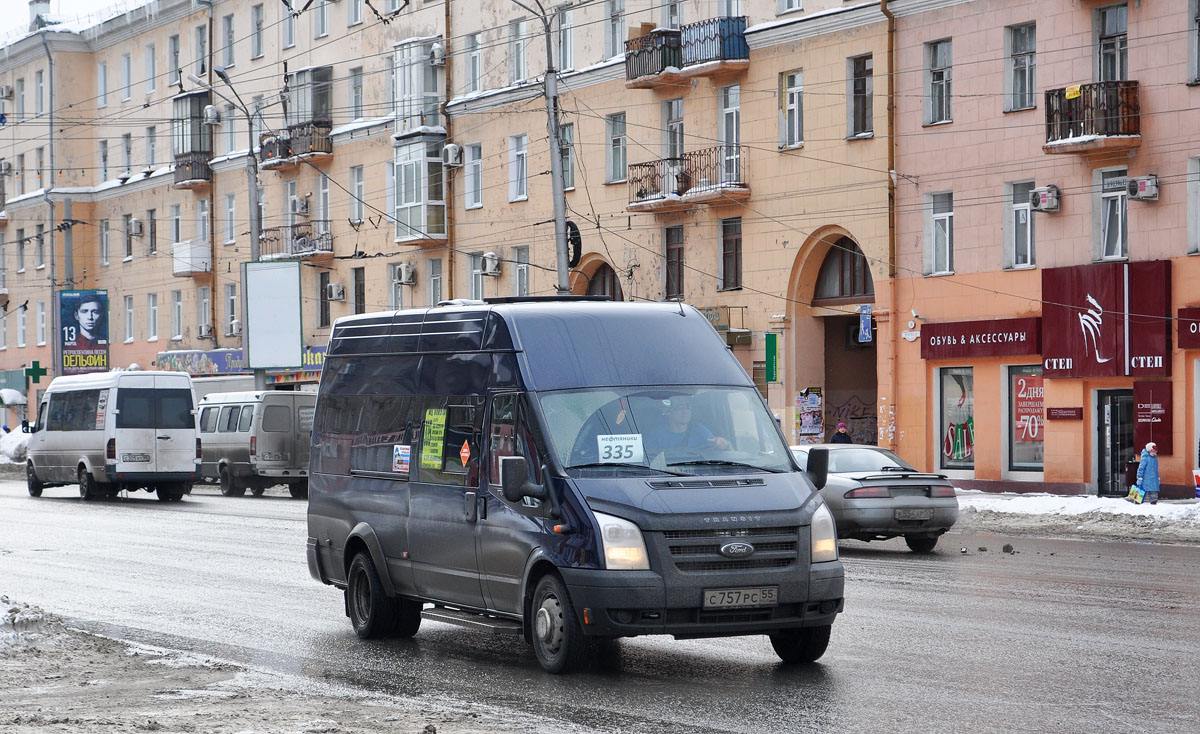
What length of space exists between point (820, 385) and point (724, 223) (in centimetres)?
443

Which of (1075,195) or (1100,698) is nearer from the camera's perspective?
(1100,698)

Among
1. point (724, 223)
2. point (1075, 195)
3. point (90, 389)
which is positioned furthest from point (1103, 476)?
point (90, 389)

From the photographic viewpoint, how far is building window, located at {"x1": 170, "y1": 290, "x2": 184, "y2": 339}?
6275 cm

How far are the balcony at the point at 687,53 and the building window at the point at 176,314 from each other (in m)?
28.0

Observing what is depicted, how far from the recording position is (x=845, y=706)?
9117 mm

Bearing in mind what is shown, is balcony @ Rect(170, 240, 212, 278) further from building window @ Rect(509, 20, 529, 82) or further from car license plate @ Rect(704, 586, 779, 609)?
car license plate @ Rect(704, 586, 779, 609)

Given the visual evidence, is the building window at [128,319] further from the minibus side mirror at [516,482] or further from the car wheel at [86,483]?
the minibus side mirror at [516,482]

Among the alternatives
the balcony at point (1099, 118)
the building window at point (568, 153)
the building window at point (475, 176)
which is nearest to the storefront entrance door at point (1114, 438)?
the balcony at point (1099, 118)

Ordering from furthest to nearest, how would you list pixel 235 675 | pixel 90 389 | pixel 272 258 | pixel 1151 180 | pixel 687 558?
pixel 272 258, pixel 90 389, pixel 1151 180, pixel 235 675, pixel 687 558

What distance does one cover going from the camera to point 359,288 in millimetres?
53062

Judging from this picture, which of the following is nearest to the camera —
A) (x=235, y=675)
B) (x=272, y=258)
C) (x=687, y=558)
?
(x=687, y=558)

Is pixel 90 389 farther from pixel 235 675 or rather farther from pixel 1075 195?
pixel 235 675

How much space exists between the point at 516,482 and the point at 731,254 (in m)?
29.5

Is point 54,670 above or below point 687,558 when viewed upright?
below
